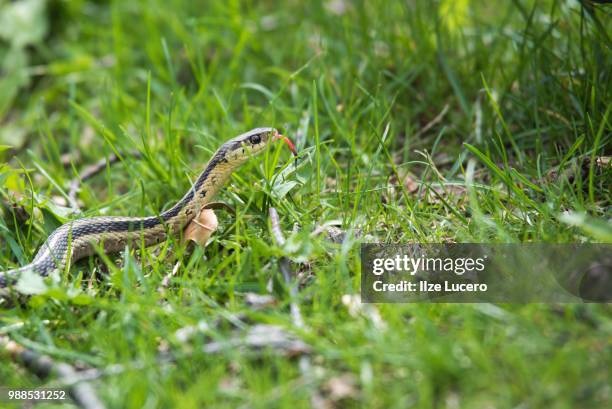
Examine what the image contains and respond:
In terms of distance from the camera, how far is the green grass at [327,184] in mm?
2553

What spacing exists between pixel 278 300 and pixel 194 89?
124 inches

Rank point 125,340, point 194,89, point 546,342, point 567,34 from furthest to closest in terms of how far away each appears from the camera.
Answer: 1. point 194,89
2. point 567,34
3. point 125,340
4. point 546,342

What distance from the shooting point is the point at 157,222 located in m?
3.85

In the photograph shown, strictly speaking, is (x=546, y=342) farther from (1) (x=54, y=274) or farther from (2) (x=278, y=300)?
(1) (x=54, y=274)

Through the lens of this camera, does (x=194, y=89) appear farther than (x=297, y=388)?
Yes

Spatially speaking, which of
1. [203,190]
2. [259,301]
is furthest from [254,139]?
[259,301]

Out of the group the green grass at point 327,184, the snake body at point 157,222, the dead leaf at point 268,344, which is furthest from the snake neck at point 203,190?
the dead leaf at point 268,344

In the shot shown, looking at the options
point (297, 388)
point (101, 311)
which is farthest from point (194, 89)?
point (297, 388)

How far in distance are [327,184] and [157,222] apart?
105cm

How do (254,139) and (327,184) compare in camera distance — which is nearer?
(254,139)

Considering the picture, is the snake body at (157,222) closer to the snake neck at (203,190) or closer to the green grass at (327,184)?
the snake neck at (203,190)

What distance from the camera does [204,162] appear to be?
14.9 feet

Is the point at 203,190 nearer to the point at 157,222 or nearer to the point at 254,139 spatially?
the point at 157,222

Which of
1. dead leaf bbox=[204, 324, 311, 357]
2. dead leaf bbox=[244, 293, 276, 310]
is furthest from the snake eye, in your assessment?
dead leaf bbox=[204, 324, 311, 357]
